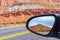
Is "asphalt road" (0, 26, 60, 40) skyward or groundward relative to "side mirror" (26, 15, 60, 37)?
groundward

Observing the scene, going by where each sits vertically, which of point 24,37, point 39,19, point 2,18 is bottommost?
point 24,37

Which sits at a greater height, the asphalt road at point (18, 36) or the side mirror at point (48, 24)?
the side mirror at point (48, 24)

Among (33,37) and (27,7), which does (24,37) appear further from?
(27,7)

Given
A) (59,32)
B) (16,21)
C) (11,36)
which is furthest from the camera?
(16,21)

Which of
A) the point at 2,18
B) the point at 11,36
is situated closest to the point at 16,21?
the point at 2,18

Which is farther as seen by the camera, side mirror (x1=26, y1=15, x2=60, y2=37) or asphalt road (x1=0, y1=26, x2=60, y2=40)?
asphalt road (x1=0, y1=26, x2=60, y2=40)

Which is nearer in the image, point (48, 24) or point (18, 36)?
point (48, 24)

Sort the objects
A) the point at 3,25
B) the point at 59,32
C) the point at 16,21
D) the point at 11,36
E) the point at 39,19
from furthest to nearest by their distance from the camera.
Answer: the point at 16,21, the point at 3,25, the point at 11,36, the point at 39,19, the point at 59,32

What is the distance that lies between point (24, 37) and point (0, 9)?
0.55 metres

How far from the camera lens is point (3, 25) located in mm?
3172

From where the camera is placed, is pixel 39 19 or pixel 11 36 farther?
pixel 11 36

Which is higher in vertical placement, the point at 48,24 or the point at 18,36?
the point at 48,24

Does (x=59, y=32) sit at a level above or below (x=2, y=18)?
above

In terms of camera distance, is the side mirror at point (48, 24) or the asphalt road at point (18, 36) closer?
the side mirror at point (48, 24)
